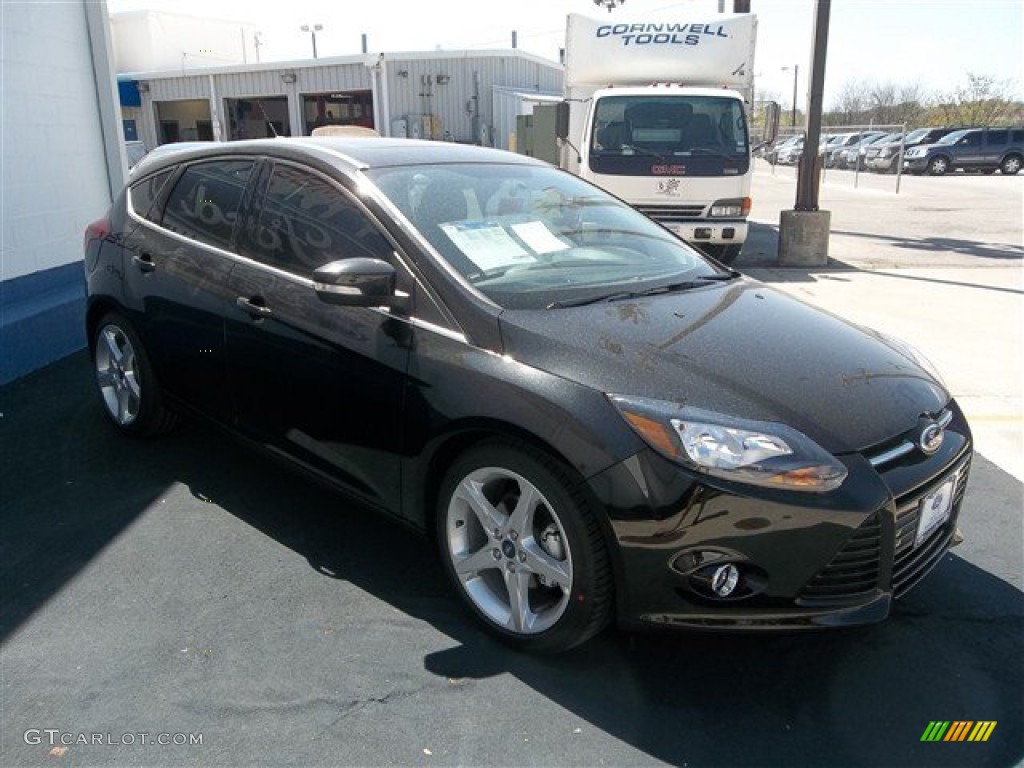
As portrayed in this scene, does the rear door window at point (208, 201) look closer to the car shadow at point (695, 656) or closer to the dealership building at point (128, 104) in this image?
the car shadow at point (695, 656)

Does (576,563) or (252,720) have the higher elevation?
(576,563)

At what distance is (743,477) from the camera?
2.37 m

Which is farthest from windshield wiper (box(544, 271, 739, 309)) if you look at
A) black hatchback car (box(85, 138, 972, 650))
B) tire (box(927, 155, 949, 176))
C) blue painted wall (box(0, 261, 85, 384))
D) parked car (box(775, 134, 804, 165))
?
parked car (box(775, 134, 804, 165))

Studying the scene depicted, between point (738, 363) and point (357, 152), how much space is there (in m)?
1.89

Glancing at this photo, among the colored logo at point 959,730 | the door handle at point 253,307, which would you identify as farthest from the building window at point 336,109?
the colored logo at point 959,730

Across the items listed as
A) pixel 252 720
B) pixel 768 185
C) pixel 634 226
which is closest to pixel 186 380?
pixel 252 720

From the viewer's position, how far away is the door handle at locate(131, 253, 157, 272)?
4117 millimetres

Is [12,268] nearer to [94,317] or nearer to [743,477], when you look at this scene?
[94,317]

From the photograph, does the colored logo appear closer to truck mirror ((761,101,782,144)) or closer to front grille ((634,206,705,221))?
front grille ((634,206,705,221))

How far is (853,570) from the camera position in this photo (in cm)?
246

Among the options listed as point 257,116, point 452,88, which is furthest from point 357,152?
point 257,116

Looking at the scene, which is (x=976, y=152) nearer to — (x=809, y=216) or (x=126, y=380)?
(x=809, y=216)

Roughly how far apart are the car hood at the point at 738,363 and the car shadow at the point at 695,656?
72 cm

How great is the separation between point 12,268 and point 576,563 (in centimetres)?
536
